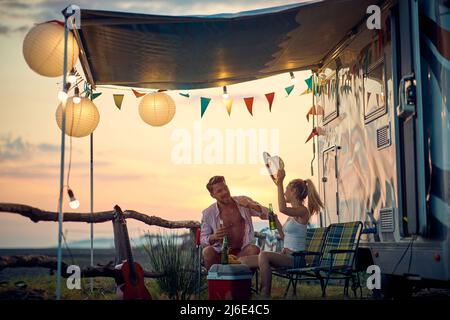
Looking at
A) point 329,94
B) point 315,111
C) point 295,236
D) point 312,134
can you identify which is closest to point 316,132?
point 312,134

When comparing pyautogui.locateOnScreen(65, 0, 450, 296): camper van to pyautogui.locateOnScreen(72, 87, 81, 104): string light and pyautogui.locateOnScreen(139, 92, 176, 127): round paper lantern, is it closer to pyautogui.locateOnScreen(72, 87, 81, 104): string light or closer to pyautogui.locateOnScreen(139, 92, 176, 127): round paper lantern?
pyautogui.locateOnScreen(139, 92, 176, 127): round paper lantern

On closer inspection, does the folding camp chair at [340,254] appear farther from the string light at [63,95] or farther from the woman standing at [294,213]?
the string light at [63,95]

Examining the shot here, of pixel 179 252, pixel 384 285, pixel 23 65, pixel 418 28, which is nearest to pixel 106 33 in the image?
pixel 23 65

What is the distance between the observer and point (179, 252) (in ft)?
20.9

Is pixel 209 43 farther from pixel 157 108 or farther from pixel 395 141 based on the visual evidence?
pixel 395 141

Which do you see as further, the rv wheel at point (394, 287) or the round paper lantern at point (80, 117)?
the round paper lantern at point (80, 117)

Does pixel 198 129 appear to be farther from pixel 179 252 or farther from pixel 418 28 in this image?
pixel 418 28

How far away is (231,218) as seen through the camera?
21.7ft

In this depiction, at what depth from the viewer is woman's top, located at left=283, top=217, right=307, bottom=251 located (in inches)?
256

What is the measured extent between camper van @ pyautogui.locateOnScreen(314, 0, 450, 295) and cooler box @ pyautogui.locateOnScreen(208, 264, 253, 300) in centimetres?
113

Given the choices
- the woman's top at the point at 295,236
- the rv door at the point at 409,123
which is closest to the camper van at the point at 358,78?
the rv door at the point at 409,123

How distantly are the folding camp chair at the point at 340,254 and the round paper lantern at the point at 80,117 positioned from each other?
2388 mm

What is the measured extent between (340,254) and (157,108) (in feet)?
8.52

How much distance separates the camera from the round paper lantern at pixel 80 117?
6500 millimetres
